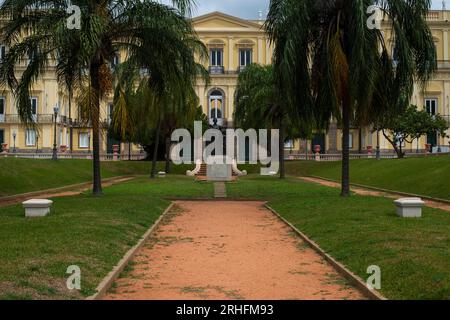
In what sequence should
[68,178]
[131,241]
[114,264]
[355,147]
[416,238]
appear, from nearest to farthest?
[114,264] → [416,238] → [131,241] → [68,178] → [355,147]

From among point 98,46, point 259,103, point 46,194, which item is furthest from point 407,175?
point 98,46

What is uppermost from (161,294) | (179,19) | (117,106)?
(179,19)

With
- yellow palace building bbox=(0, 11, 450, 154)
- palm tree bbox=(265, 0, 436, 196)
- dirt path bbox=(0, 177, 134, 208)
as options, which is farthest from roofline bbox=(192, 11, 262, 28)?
palm tree bbox=(265, 0, 436, 196)

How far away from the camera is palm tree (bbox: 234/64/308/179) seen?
3844 cm

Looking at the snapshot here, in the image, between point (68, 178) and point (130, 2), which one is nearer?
point (130, 2)

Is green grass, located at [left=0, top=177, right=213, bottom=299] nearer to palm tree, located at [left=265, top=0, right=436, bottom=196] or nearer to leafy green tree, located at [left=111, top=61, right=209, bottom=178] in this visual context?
leafy green tree, located at [left=111, top=61, right=209, bottom=178]

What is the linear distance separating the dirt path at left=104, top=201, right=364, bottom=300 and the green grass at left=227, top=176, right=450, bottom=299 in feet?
1.61

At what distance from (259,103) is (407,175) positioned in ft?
40.2

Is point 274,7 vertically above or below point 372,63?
above

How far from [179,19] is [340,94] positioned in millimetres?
5794

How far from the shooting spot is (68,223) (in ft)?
44.2

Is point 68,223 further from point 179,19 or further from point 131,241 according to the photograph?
point 179,19
